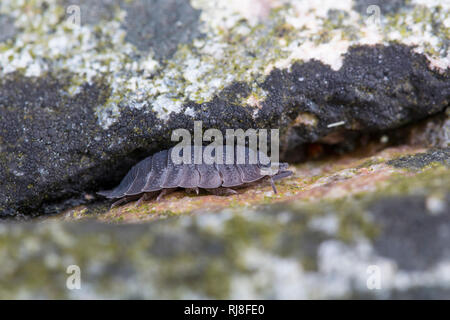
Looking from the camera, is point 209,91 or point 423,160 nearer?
point 423,160

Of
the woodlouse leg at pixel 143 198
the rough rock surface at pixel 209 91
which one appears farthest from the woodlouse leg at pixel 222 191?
the woodlouse leg at pixel 143 198

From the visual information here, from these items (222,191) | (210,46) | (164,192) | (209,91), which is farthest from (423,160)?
(164,192)

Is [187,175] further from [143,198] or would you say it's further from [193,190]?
[143,198]

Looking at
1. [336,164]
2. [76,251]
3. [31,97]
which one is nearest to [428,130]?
[336,164]

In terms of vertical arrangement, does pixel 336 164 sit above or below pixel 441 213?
above

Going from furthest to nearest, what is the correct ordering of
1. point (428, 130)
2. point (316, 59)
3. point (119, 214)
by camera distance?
point (428, 130) → point (316, 59) → point (119, 214)

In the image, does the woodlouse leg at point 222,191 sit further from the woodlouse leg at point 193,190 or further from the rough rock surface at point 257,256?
the rough rock surface at point 257,256
